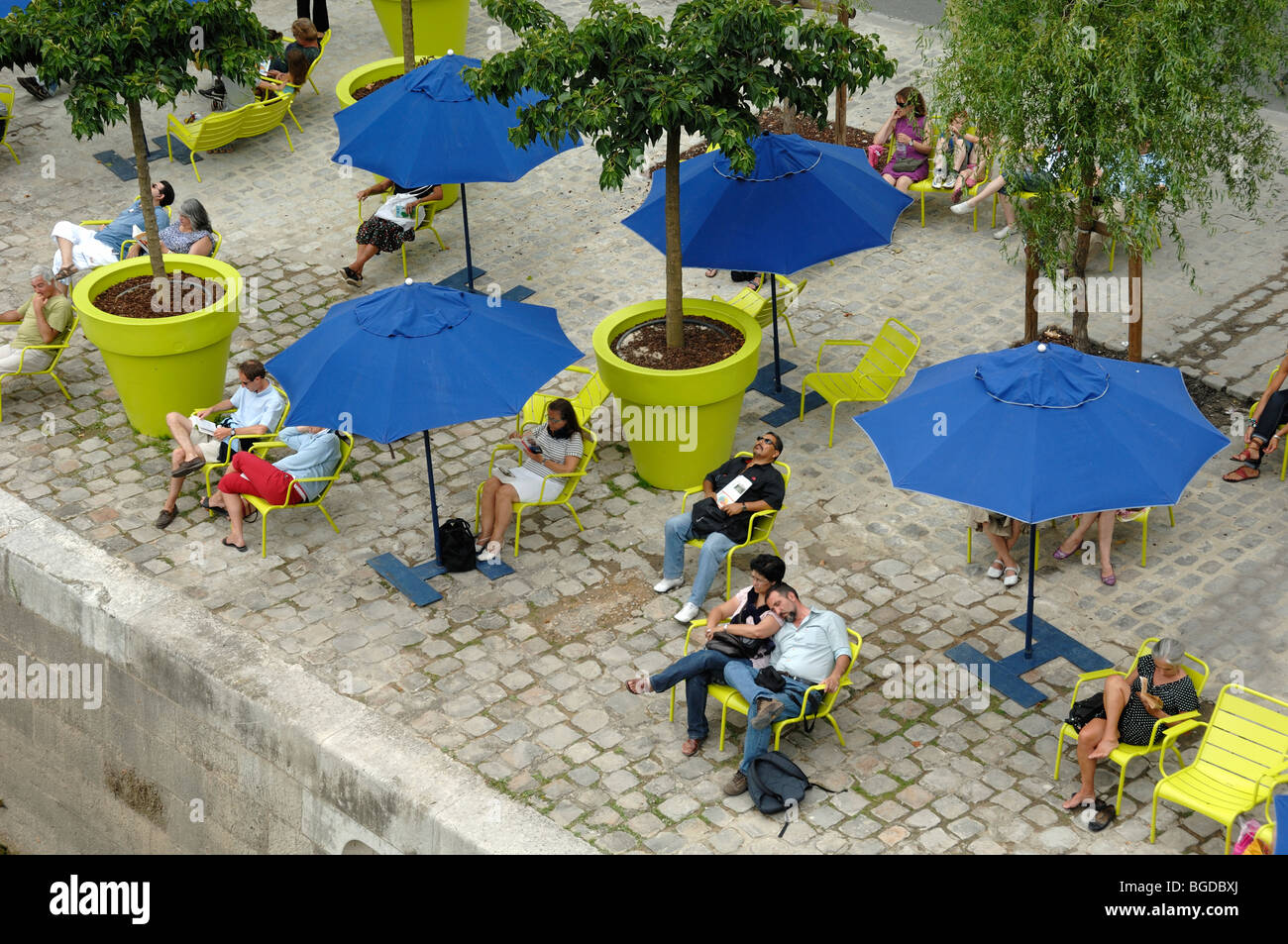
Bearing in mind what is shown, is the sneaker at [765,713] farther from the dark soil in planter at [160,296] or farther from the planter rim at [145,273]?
the dark soil in planter at [160,296]

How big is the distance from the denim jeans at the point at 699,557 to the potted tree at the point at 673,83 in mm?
1069

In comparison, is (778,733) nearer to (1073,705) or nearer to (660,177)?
(1073,705)

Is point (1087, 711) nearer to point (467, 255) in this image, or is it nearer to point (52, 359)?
point (467, 255)

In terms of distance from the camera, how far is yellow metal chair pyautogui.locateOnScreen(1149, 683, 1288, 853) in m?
8.78

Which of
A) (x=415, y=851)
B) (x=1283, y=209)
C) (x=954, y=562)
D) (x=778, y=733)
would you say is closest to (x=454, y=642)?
(x=415, y=851)

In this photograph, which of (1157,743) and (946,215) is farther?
(946,215)

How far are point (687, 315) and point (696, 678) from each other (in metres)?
3.75

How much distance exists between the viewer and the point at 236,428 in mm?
12141

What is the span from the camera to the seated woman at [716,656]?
9664mm

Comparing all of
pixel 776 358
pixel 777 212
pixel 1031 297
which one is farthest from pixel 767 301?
pixel 1031 297

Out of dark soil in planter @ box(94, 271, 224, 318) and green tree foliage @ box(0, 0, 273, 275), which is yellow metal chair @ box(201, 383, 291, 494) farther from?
green tree foliage @ box(0, 0, 273, 275)

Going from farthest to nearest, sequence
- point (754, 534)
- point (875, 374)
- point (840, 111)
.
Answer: point (840, 111)
point (875, 374)
point (754, 534)

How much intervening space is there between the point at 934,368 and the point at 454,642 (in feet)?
11.8

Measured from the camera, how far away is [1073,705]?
944 cm
